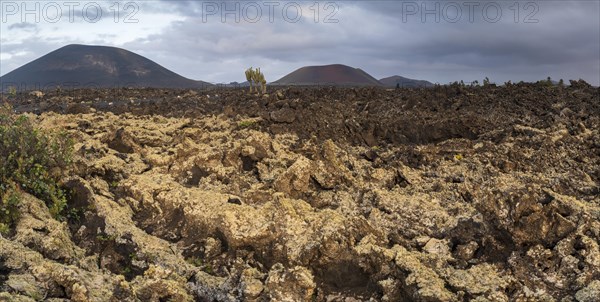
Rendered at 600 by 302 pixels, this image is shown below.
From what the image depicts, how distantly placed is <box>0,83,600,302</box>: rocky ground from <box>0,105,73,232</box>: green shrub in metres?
0.25

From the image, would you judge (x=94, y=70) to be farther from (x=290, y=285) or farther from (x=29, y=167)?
(x=290, y=285)

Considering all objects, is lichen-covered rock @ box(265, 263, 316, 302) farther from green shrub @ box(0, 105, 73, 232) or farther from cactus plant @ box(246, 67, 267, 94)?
cactus plant @ box(246, 67, 267, 94)

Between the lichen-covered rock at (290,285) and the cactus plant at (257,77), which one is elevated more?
the cactus plant at (257,77)

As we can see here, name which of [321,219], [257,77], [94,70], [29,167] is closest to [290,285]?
[321,219]

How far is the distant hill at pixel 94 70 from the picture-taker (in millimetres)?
91438

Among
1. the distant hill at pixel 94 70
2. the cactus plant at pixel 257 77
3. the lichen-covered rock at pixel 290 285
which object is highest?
the distant hill at pixel 94 70

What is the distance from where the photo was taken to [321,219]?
748 centimetres

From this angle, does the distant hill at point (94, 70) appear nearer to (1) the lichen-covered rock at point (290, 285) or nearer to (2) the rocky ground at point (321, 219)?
(2) the rocky ground at point (321, 219)

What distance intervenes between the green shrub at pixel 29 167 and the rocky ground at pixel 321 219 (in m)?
0.25

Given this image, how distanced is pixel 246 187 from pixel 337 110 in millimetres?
7473

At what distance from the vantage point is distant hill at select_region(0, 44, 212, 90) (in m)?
91.4

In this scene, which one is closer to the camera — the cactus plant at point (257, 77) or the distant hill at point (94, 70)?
the cactus plant at point (257, 77)

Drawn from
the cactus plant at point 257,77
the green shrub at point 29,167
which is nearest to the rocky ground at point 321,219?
the green shrub at point 29,167

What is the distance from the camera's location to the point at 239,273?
6.80 metres
